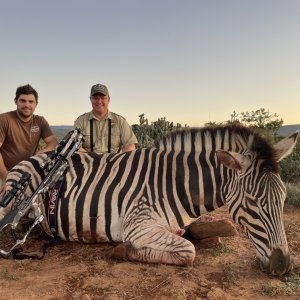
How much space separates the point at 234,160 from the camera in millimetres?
3051

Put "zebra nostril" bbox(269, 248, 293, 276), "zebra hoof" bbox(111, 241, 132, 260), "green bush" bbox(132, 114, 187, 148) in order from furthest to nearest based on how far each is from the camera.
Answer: "green bush" bbox(132, 114, 187, 148), "zebra hoof" bbox(111, 241, 132, 260), "zebra nostril" bbox(269, 248, 293, 276)

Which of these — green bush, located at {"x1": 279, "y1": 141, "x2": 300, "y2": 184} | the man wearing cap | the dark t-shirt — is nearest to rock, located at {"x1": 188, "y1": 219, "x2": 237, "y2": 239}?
the man wearing cap

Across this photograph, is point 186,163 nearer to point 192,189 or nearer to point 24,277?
point 192,189

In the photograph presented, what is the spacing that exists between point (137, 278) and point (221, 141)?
5.02ft

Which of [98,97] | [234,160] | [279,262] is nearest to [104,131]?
[98,97]

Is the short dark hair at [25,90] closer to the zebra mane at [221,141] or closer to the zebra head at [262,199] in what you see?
the zebra mane at [221,141]

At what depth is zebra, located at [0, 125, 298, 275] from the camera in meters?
3.00

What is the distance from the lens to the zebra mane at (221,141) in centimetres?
315

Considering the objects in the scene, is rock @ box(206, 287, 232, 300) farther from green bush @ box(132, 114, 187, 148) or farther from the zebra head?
green bush @ box(132, 114, 187, 148)

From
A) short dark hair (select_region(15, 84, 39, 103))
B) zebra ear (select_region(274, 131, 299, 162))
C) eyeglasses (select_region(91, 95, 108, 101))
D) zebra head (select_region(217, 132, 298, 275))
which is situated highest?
short dark hair (select_region(15, 84, 39, 103))

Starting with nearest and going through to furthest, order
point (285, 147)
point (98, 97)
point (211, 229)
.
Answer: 1. point (285, 147)
2. point (211, 229)
3. point (98, 97)

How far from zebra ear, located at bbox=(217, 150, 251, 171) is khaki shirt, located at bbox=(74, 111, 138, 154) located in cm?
278

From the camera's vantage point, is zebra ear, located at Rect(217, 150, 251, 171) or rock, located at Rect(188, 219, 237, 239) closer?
zebra ear, located at Rect(217, 150, 251, 171)

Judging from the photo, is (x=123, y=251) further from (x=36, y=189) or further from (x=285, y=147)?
(x=285, y=147)
